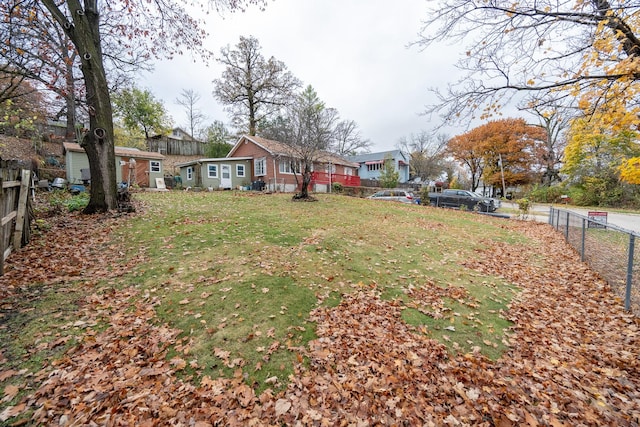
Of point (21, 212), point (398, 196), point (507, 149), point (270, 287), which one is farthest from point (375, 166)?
point (21, 212)

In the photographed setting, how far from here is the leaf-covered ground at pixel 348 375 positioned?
241 cm

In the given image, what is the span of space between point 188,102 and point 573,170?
5048cm

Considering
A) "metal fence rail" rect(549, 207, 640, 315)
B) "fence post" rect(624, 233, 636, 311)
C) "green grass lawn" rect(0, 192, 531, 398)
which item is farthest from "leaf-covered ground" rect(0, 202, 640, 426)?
"metal fence rail" rect(549, 207, 640, 315)

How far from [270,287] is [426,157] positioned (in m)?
48.3

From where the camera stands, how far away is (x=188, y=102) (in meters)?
40.0

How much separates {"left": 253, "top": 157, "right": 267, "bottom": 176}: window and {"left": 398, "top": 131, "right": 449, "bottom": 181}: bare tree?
32.4 m

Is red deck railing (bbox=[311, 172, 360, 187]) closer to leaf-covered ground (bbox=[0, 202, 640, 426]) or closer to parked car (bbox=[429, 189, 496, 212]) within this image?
parked car (bbox=[429, 189, 496, 212])

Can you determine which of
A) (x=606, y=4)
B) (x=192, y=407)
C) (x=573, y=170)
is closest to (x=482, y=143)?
(x=573, y=170)

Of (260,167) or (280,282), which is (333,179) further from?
(280,282)

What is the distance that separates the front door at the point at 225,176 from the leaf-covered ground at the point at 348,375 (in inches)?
718

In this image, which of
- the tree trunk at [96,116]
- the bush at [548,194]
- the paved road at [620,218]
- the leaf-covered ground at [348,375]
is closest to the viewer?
the leaf-covered ground at [348,375]

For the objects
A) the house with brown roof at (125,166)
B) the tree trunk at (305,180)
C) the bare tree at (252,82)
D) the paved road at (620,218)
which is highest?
the bare tree at (252,82)

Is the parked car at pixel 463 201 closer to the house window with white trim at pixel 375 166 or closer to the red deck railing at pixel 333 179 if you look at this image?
the red deck railing at pixel 333 179

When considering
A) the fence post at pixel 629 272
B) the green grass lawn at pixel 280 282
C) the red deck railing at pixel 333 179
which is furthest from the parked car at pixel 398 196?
the fence post at pixel 629 272
